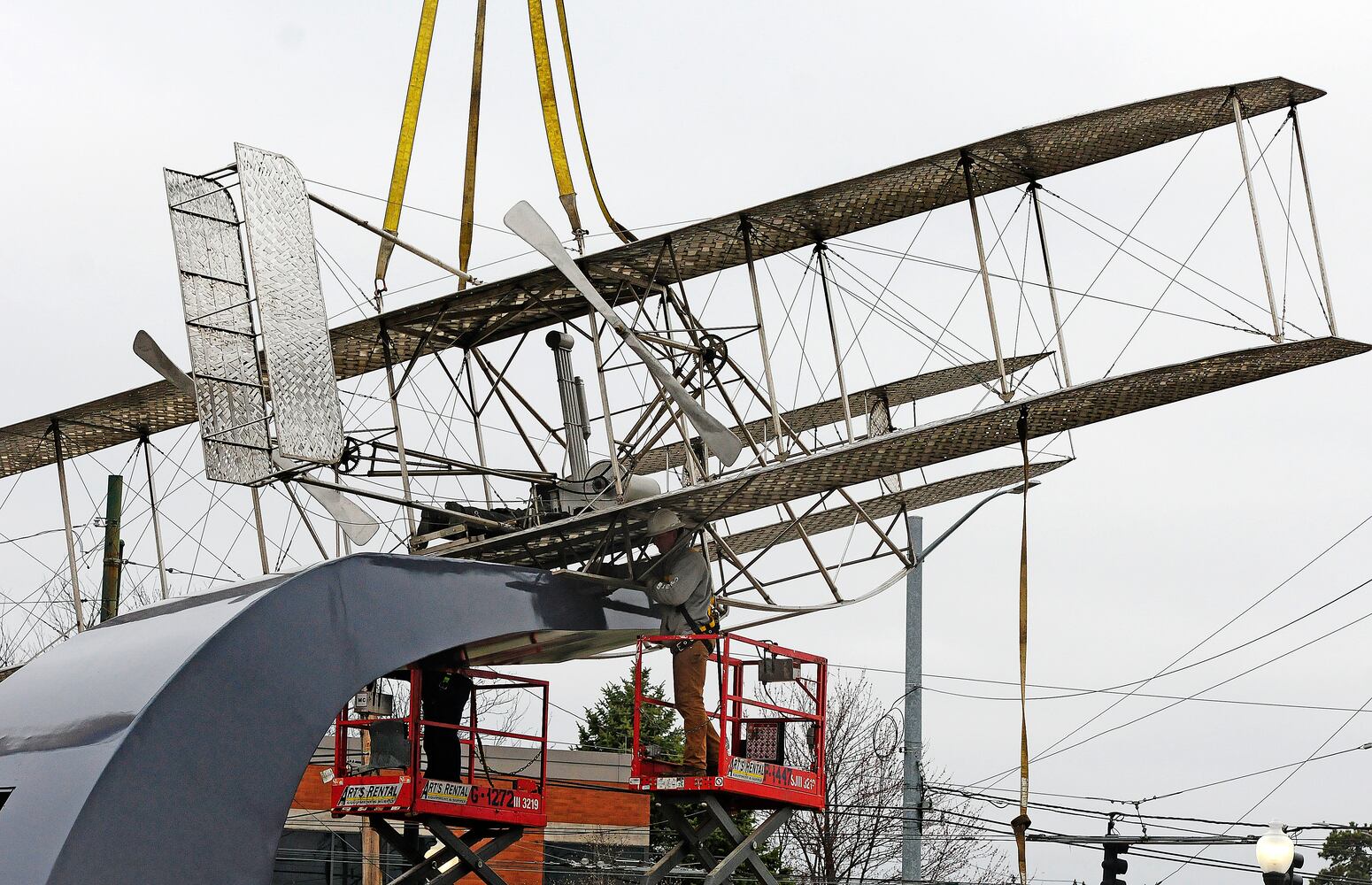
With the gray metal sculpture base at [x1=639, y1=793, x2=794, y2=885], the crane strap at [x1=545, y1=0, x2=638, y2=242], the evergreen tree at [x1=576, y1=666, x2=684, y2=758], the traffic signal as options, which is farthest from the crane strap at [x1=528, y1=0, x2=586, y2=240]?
the evergreen tree at [x1=576, y1=666, x2=684, y2=758]

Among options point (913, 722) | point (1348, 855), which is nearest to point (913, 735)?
point (913, 722)

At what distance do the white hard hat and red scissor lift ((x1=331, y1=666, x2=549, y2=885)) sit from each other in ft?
8.52

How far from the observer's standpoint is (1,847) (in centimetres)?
1193

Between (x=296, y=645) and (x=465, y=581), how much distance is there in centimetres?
262

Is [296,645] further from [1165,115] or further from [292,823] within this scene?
[292,823]

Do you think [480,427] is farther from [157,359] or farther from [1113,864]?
[1113,864]

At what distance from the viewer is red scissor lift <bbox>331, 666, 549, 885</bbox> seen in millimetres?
16688

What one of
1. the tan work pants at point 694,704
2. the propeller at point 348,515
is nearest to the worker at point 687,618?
the tan work pants at point 694,704

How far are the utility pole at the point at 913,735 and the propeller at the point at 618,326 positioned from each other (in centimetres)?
835

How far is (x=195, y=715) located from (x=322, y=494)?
849 cm

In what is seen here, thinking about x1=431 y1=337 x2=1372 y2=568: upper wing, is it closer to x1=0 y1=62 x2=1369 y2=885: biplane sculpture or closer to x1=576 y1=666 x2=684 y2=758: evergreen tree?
x1=0 y1=62 x2=1369 y2=885: biplane sculpture

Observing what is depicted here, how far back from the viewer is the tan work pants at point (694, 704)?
55.3 feet

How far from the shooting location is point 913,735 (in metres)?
24.6

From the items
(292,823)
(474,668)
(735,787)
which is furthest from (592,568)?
(292,823)
